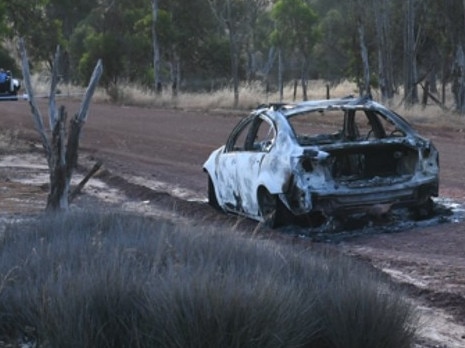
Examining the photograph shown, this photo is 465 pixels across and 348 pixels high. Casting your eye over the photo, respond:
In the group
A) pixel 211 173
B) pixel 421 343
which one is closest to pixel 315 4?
pixel 211 173

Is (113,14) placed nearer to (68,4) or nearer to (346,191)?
(68,4)

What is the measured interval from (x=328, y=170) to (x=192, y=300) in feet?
19.1

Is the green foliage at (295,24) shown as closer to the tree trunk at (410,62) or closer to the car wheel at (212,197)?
the tree trunk at (410,62)

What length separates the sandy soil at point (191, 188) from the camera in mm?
8719

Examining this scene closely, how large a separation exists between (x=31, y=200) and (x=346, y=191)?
6.40 meters

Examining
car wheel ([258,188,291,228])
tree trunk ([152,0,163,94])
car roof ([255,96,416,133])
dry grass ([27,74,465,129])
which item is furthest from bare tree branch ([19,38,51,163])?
tree trunk ([152,0,163,94])

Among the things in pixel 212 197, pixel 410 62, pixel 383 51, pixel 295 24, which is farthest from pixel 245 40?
pixel 212 197

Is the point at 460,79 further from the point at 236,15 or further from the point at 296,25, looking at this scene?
the point at 236,15

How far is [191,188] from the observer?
16.9 metres

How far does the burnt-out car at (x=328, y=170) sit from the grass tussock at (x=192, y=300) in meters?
3.84

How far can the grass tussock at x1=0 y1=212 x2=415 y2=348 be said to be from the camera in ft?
18.3

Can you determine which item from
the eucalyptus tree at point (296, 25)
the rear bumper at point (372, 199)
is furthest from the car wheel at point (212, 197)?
the eucalyptus tree at point (296, 25)

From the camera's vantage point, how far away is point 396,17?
45.9 meters

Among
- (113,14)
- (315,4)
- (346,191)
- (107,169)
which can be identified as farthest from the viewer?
(315,4)
